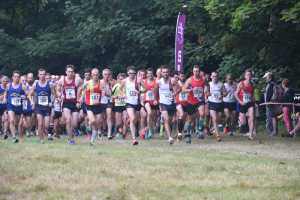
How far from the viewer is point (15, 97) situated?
1391 centimetres

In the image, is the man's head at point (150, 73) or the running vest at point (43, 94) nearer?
the running vest at point (43, 94)

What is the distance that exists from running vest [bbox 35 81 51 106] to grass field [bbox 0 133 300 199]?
3359 mm

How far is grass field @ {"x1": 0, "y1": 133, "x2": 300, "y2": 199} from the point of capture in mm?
5852

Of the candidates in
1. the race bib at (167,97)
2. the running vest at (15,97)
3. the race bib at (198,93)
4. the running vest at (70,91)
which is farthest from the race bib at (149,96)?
the running vest at (15,97)

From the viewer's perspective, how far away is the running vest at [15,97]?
13.8 meters

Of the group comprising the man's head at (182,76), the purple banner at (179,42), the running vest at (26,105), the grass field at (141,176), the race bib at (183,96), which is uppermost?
the purple banner at (179,42)


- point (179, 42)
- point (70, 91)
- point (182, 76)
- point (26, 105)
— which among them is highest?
point (179, 42)

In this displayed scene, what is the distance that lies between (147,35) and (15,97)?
1196 cm

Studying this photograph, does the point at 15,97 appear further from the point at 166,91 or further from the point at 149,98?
the point at 166,91

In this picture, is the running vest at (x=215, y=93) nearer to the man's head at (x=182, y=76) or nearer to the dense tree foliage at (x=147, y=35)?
the man's head at (x=182, y=76)

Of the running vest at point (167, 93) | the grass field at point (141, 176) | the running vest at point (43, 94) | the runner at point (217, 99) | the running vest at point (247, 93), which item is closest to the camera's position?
the grass field at point (141, 176)

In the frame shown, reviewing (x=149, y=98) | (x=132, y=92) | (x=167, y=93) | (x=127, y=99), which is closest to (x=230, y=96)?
(x=149, y=98)

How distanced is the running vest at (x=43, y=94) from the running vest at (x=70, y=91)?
542 mm

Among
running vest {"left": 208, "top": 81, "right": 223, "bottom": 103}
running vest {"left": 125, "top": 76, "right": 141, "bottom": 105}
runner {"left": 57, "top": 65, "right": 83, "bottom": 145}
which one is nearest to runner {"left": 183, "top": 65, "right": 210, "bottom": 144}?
running vest {"left": 208, "top": 81, "right": 223, "bottom": 103}
